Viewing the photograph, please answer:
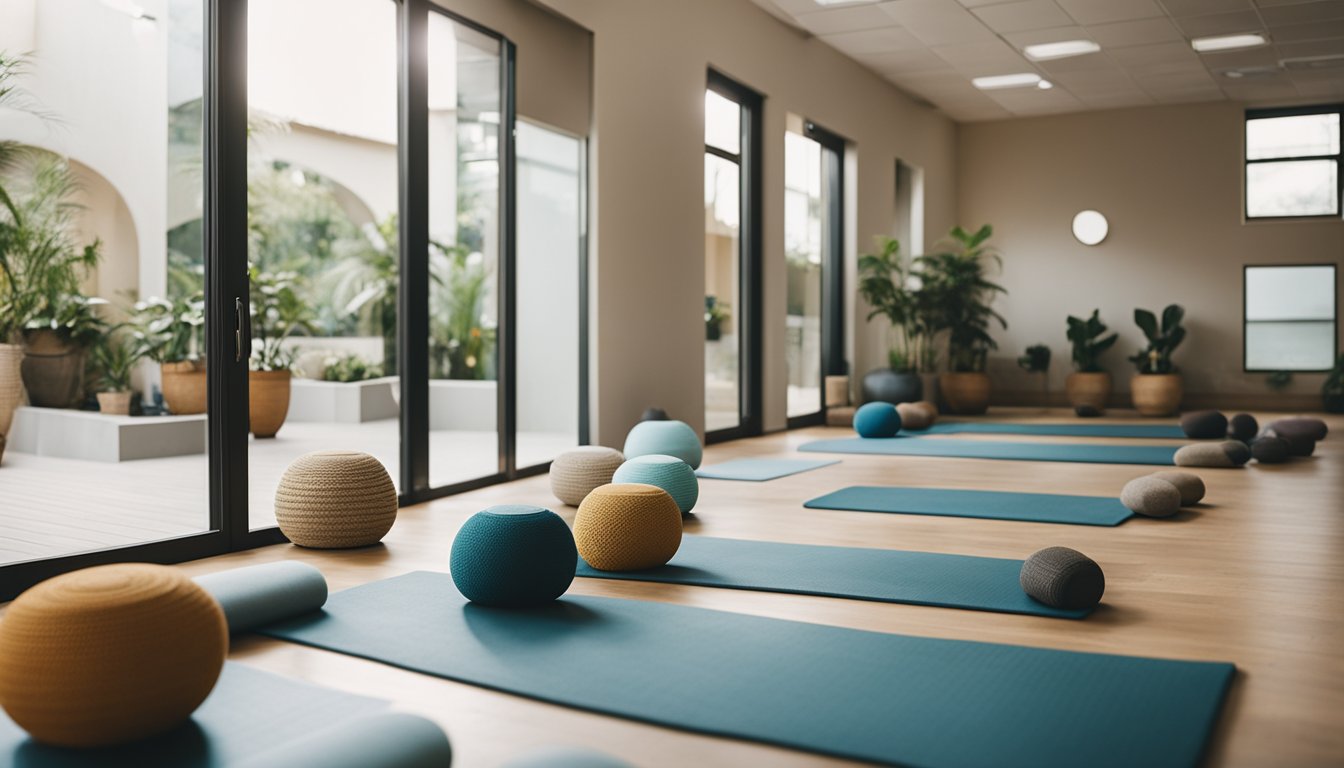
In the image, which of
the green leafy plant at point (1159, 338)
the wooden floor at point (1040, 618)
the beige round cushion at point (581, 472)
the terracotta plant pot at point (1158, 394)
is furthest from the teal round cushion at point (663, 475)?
the green leafy plant at point (1159, 338)

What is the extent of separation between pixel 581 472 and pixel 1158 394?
Answer: 8.22 meters

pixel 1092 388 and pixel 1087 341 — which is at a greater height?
pixel 1087 341

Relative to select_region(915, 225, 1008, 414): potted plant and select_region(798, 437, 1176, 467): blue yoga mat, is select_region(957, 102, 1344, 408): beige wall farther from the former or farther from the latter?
select_region(798, 437, 1176, 467): blue yoga mat

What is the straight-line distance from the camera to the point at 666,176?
287 inches

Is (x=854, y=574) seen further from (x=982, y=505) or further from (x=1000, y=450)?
(x=1000, y=450)

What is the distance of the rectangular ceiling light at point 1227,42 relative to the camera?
908 centimetres

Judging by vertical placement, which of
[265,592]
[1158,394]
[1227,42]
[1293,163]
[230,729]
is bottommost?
[230,729]

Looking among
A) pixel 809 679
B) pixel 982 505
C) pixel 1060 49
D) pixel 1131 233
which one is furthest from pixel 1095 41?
pixel 809 679

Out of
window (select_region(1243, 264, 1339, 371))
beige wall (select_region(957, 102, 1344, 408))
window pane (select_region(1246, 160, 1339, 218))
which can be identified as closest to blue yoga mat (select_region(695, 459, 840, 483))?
beige wall (select_region(957, 102, 1344, 408))

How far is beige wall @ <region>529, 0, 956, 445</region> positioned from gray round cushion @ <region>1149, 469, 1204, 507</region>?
3128 mm

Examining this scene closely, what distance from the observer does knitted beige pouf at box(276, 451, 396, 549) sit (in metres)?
4.04

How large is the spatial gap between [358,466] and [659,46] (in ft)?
13.3

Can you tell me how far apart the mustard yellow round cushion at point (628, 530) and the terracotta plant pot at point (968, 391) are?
318 inches

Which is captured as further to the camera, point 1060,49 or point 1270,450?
point 1060,49
